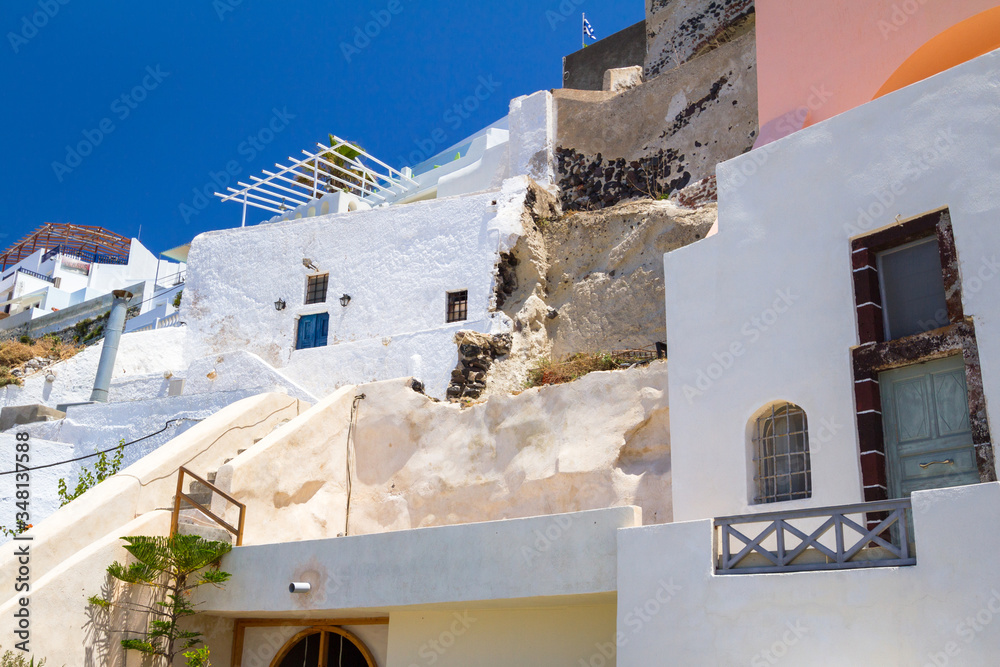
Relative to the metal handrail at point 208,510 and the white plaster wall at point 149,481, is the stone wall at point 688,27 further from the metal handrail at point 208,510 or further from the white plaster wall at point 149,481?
the metal handrail at point 208,510

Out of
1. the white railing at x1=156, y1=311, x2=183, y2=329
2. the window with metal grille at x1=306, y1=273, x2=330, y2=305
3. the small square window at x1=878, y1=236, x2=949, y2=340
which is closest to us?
the small square window at x1=878, y1=236, x2=949, y2=340

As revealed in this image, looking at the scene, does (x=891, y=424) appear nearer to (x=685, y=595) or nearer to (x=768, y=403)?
(x=768, y=403)

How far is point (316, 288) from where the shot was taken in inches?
816

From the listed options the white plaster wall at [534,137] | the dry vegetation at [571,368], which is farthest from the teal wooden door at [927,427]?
the white plaster wall at [534,137]

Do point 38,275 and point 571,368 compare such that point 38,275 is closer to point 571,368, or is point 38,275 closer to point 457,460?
point 571,368

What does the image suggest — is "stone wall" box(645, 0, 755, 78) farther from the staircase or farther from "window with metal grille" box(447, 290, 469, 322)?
the staircase

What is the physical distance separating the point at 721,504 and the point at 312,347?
11705 millimetres

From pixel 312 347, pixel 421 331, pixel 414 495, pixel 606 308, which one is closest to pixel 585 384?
pixel 414 495

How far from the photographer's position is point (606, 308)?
17.9 m

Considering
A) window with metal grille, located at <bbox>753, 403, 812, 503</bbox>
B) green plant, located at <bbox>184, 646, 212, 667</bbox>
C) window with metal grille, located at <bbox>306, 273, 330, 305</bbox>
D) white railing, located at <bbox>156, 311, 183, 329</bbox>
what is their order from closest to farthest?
window with metal grille, located at <bbox>753, 403, 812, 503</bbox>, green plant, located at <bbox>184, 646, 212, 667</bbox>, window with metal grille, located at <bbox>306, 273, 330, 305</bbox>, white railing, located at <bbox>156, 311, 183, 329</bbox>

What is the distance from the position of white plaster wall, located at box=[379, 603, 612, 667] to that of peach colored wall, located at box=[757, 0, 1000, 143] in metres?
7.29

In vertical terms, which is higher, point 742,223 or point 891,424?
point 742,223

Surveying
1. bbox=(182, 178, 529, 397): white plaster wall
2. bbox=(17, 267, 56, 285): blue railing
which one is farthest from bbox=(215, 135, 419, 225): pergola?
bbox=(17, 267, 56, 285): blue railing

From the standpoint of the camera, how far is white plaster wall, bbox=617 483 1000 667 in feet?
22.6
